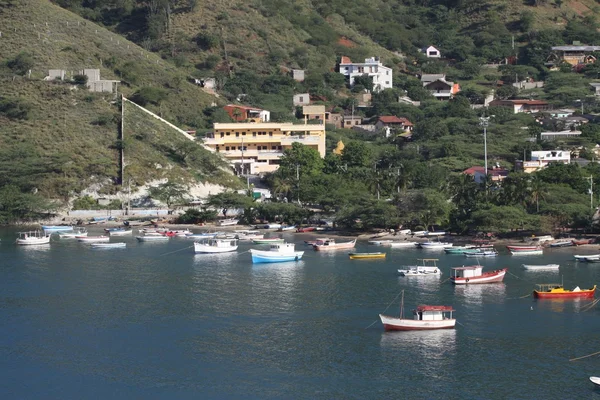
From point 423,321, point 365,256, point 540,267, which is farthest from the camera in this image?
point 365,256

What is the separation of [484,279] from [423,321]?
12.9 m

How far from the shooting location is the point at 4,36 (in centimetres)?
12325

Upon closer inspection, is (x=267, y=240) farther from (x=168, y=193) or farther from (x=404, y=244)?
(x=168, y=193)

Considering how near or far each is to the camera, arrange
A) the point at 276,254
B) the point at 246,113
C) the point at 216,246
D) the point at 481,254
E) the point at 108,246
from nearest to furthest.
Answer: the point at 276,254 < the point at 481,254 < the point at 216,246 < the point at 108,246 < the point at 246,113

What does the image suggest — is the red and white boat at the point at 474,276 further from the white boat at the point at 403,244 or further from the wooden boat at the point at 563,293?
the white boat at the point at 403,244

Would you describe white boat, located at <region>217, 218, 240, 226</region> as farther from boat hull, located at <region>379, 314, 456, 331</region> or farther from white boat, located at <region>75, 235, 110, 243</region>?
boat hull, located at <region>379, 314, 456, 331</region>

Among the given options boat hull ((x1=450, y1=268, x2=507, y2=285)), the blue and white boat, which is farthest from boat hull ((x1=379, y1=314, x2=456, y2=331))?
the blue and white boat

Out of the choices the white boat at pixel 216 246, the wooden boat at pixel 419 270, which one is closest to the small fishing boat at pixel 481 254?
the wooden boat at pixel 419 270

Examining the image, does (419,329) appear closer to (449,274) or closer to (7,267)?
(449,274)

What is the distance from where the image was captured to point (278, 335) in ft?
166

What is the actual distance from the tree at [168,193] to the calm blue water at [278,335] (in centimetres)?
2695

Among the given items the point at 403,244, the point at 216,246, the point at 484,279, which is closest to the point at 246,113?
the point at 216,246

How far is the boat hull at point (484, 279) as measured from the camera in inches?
2474

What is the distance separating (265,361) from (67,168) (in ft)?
189
